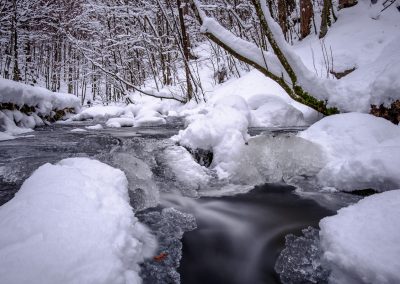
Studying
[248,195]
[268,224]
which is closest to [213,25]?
[248,195]

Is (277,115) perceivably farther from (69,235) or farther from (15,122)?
(15,122)

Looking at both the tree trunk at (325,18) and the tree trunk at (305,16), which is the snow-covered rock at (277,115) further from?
the tree trunk at (305,16)

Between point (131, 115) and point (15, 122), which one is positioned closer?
point (15, 122)

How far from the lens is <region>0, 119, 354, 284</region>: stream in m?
1.57

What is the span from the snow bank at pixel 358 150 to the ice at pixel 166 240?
59.0 inches

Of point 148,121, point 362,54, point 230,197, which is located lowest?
point 230,197

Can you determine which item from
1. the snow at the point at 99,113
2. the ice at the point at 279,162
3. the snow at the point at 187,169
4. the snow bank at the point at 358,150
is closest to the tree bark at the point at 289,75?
the snow bank at the point at 358,150

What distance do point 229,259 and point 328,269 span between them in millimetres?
589

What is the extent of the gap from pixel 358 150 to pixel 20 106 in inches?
288

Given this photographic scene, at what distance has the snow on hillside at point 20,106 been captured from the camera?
5.89 metres

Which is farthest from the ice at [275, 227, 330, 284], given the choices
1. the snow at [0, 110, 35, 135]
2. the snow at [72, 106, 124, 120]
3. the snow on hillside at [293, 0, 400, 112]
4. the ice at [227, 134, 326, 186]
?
the snow at [72, 106, 124, 120]

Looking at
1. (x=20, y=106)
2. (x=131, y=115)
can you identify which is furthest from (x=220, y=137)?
(x=131, y=115)

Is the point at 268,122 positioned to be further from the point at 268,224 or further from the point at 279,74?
the point at 268,224

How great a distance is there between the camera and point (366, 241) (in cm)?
132
